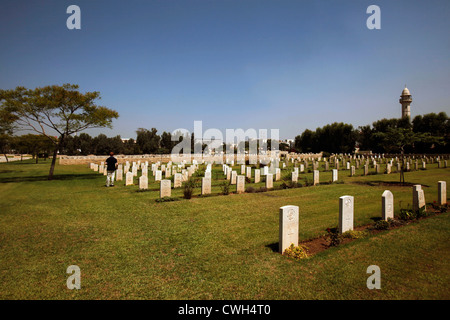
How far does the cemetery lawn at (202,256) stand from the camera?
3844mm

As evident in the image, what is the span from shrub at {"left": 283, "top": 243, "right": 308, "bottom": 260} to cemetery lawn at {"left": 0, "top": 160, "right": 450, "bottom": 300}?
0.17m

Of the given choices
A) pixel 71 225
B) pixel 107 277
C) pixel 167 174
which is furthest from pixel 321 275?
pixel 167 174

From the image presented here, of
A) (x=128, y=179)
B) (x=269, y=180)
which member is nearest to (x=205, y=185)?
(x=269, y=180)

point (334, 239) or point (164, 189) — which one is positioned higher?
point (164, 189)

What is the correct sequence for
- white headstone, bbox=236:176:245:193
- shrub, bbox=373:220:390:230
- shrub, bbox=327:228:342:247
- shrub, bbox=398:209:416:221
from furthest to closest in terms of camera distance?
white headstone, bbox=236:176:245:193
shrub, bbox=398:209:416:221
shrub, bbox=373:220:390:230
shrub, bbox=327:228:342:247

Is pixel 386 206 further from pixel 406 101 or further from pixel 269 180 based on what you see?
pixel 406 101

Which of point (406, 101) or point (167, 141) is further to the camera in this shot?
point (167, 141)

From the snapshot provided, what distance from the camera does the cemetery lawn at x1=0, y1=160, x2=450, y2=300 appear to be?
3844 mm

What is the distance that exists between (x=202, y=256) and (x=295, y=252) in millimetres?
2104

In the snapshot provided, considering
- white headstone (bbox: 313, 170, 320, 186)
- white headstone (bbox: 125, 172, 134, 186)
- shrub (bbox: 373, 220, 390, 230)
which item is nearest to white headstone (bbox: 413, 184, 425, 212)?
shrub (bbox: 373, 220, 390, 230)

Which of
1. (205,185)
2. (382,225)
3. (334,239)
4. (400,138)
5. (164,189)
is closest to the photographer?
(334,239)

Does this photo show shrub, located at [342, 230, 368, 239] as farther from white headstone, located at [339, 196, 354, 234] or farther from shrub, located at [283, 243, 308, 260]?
shrub, located at [283, 243, 308, 260]

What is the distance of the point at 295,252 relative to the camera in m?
5.23
